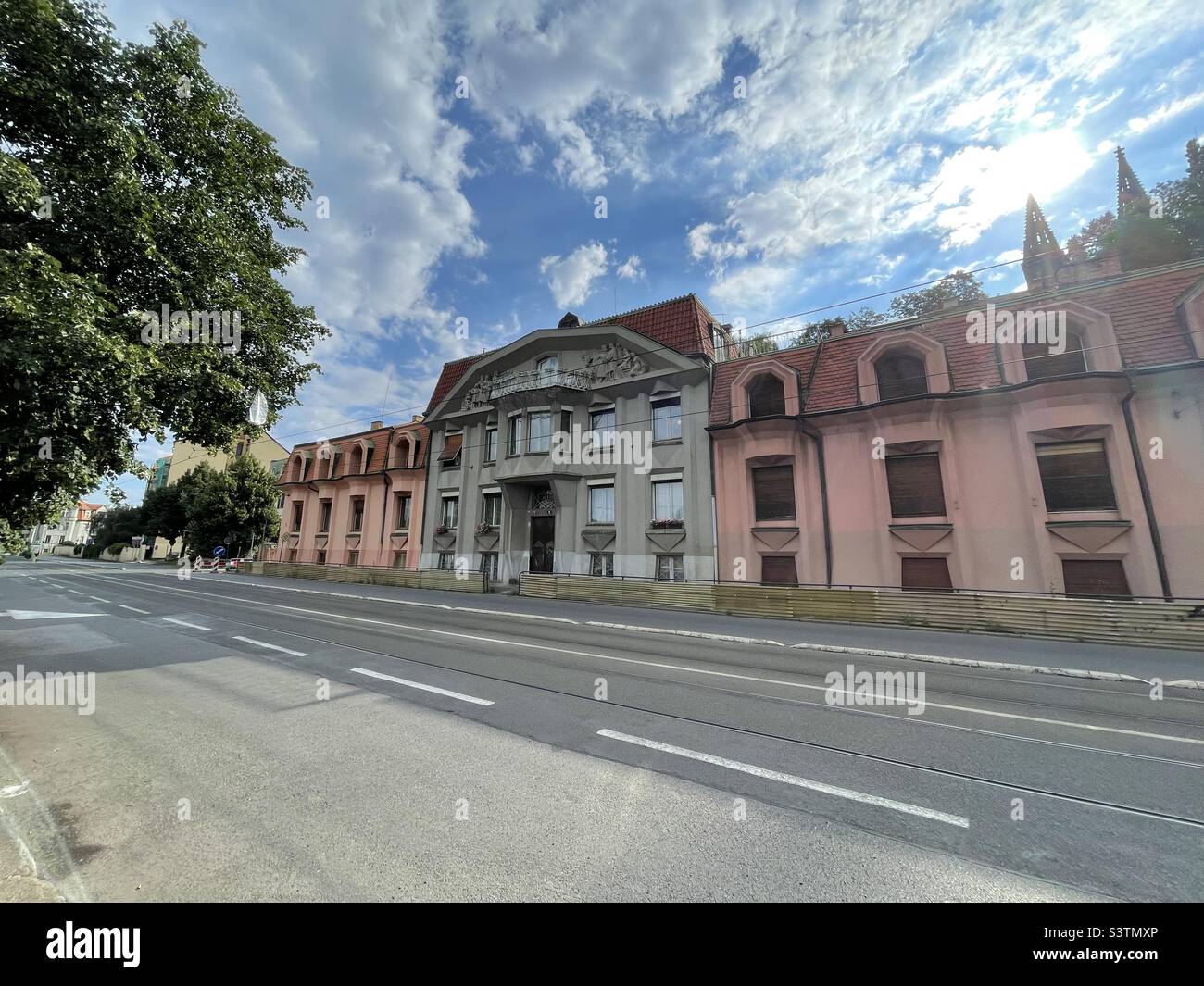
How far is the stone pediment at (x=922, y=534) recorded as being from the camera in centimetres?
1697

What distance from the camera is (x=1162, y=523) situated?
14.2 m

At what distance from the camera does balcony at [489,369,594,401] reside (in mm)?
25094

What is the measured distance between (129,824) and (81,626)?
47.9 ft

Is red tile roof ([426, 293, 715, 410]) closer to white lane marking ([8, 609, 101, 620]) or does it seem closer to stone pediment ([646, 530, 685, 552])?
stone pediment ([646, 530, 685, 552])

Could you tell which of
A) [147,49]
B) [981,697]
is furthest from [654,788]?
[147,49]

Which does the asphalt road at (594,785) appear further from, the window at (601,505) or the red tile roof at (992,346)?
the window at (601,505)

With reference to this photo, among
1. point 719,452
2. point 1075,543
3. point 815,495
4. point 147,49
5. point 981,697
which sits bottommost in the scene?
point 981,697

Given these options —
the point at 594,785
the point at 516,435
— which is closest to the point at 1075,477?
the point at 594,785

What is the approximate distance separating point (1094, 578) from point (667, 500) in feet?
49.5

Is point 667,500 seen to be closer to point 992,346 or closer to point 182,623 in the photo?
point 992,346

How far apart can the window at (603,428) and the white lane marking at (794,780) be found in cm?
1962

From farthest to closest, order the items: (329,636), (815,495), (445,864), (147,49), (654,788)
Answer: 1. (815,495)
2. (329,636)
3. (147,49)
4. (654,788)
5. (445,864)

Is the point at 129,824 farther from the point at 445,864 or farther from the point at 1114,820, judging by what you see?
the point at 1114,820
